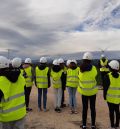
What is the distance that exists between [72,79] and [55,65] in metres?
0.84

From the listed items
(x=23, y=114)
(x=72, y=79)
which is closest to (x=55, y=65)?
(x=72, y=79)

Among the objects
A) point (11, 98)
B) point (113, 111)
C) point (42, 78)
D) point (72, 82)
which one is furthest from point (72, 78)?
point (11, 98)

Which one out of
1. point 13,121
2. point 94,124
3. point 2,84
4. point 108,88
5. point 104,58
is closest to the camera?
point 2,84

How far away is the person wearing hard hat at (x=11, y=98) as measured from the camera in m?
6.22

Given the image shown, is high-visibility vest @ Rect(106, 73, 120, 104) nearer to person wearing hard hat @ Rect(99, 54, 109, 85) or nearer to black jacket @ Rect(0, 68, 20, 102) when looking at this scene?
black jacket @ Rect(0, 68, 20, 102)

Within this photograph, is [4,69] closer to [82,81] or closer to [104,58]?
[82,81]

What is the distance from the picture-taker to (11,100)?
6344 millimetres

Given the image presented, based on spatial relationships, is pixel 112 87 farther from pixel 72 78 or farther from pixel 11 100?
pixel 11 100

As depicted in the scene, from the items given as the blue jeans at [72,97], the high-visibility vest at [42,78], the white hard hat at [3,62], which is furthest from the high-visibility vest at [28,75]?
the white hard hat at [3,62]

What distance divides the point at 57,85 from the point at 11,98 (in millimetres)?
6592

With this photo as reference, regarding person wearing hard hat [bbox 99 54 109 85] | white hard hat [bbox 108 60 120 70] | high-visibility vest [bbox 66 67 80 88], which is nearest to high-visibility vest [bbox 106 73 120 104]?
white hard hat [bbox 108 60 120 70]

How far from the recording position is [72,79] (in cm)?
1239

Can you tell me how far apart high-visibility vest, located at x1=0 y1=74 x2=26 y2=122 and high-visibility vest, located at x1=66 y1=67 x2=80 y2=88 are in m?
5.83

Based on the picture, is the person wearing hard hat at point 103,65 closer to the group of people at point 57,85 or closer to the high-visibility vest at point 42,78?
the group of people at point 57,85
